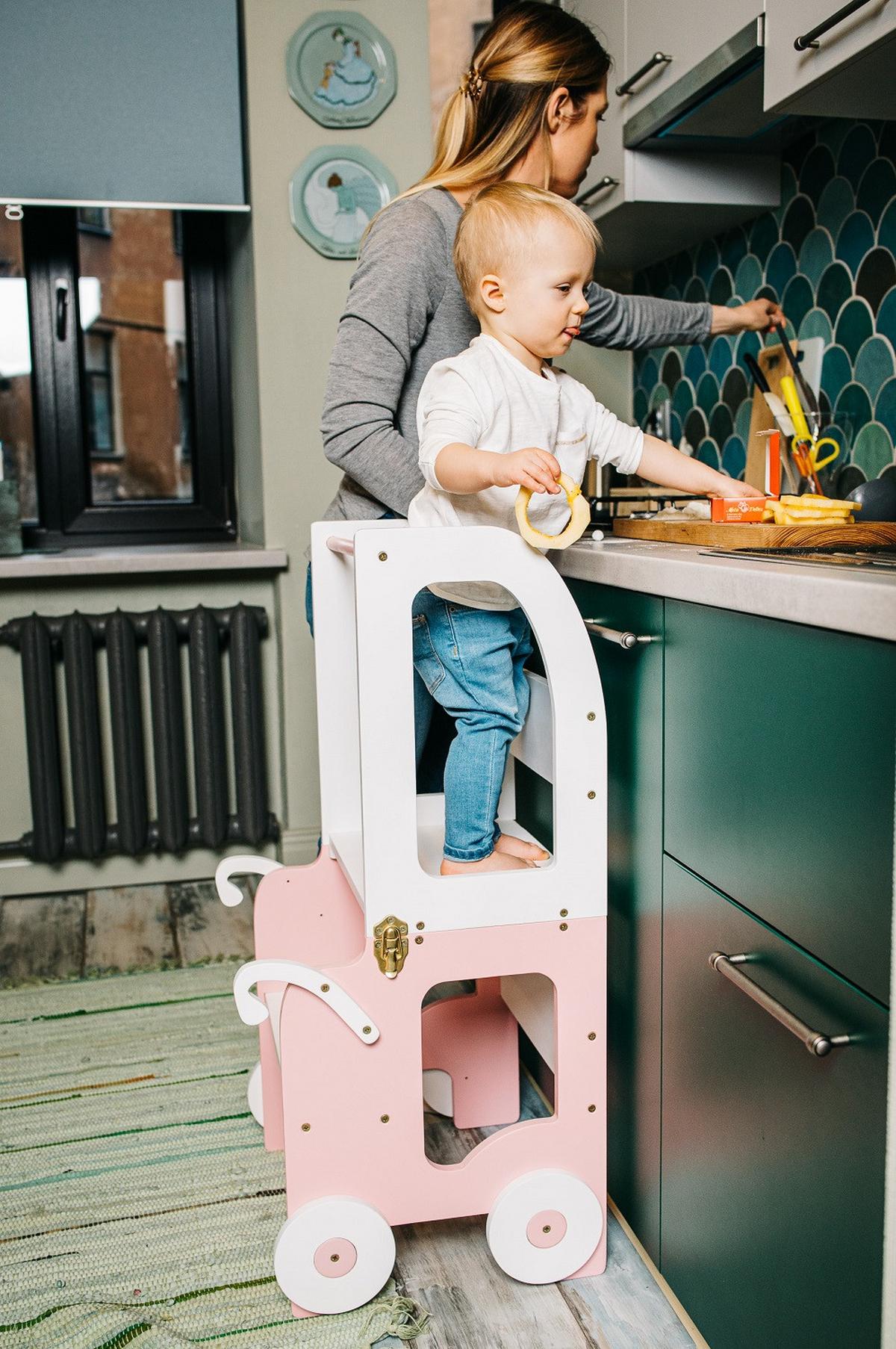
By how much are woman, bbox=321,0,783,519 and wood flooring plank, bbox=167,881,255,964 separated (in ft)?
3.81

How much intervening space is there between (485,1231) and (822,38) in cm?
142

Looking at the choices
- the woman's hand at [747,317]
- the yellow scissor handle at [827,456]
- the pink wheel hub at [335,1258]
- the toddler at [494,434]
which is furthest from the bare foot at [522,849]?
the woman's hand at [747,317]

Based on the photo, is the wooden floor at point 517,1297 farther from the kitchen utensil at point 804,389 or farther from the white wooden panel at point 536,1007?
the kitchen utensil at point 804,389

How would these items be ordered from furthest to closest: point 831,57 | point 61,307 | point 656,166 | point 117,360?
point 117,360 → point 61,307 → point 656,166 → point 831,57

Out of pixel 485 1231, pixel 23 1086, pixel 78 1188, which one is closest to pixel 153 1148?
pixel 78 1188

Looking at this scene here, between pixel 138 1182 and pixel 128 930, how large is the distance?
98cm

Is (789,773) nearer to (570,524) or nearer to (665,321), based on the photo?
(570,524)

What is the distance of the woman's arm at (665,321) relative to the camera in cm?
172

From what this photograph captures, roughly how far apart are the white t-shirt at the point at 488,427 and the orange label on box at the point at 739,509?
0.20 metres

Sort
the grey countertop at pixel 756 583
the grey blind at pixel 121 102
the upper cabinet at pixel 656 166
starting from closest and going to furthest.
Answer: the grey countertop at pixel 756 583
the upper cabinet at pixel 656 166
the grey blind at pixel 121 102

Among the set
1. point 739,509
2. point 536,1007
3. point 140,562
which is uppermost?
point 739,509

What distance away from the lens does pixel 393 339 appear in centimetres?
140

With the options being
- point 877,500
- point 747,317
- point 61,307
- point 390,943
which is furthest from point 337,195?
point 390,943

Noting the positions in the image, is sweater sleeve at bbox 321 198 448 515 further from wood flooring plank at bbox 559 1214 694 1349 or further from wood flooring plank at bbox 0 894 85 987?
wood flooring plank at bbox 0 894 85 987
